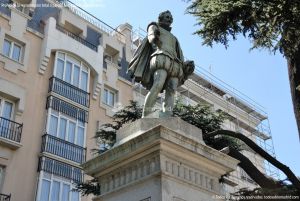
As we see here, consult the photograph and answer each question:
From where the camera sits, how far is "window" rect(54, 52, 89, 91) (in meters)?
24.0

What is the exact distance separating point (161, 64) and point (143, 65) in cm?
44

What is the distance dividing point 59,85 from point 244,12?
13778 mm

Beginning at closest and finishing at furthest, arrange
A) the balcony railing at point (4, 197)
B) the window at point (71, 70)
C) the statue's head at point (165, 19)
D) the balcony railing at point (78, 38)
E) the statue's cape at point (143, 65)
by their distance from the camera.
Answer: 1. the statue's cape at point (143, 65)
2. the statue's head at point (165, 19)
3. the balcony railing at point (4, 197)
4. the window at point (71, 70)
5. the balcony railing at point (78, 38)

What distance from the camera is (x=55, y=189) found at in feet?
68.3

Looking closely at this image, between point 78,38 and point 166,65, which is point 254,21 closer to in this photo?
point 166,65

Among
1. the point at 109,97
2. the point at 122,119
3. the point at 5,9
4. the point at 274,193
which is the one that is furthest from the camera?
the point at 109,97

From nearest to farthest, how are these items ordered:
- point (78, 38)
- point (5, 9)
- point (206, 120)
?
point (206, 120) → point (5, 9) → point (78, 38)

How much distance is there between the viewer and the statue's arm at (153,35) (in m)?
7.25

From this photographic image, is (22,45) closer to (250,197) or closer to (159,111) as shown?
(250,197)

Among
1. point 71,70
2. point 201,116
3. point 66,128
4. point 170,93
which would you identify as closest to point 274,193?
point 170,93

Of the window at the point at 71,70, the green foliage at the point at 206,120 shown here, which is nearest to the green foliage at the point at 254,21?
the green foliage at the point at 206,120

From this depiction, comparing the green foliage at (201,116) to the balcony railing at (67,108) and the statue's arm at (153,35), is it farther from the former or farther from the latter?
the statue's arm at (153,35)

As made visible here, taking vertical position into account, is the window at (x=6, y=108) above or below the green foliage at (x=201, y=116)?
above

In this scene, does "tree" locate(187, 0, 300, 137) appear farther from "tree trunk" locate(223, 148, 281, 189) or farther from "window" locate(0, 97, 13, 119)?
"window" locate(0, 97, 13, 119)
